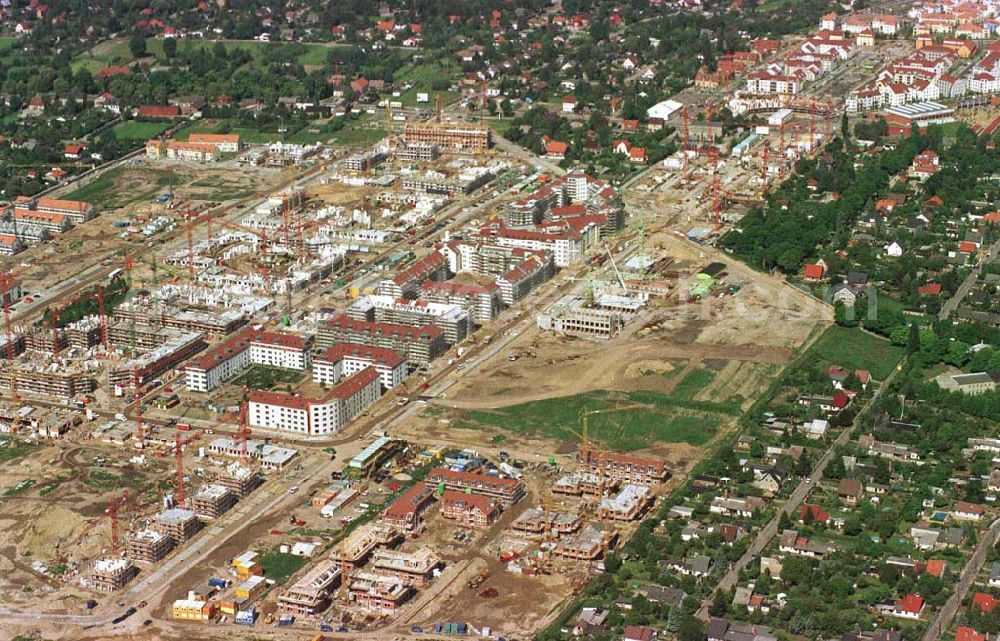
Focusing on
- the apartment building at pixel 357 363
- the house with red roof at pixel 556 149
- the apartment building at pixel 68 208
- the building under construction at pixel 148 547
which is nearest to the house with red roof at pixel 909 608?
the building under construction at pixel 148 547

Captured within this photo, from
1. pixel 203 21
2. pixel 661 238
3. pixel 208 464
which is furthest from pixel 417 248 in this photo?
pixel 203 21

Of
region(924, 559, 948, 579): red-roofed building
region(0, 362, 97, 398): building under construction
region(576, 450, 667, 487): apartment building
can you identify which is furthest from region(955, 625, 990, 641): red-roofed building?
region(0, 362, 97, 398): building under construction

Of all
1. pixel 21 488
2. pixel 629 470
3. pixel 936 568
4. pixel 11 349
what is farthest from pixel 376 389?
pixel 936 568

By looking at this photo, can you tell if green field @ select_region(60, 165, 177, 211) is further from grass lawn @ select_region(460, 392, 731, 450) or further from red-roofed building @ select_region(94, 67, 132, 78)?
grass lawn @ select_region(460, 392, 731, 450)

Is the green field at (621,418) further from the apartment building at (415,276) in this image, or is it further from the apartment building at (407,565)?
the apartment building at (415,276)

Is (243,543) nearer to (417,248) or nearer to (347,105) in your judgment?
(417,248)

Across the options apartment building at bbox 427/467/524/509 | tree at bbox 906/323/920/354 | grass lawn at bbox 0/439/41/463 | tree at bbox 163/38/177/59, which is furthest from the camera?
tree at bbox 163/38/177/59

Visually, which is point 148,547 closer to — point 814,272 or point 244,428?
point 244,428
